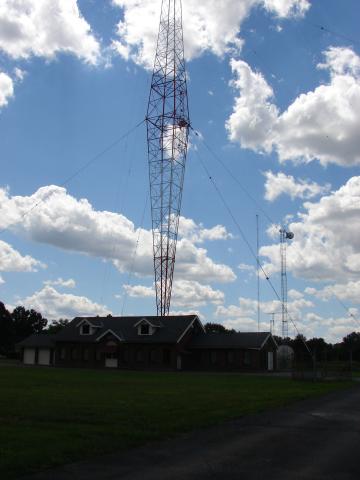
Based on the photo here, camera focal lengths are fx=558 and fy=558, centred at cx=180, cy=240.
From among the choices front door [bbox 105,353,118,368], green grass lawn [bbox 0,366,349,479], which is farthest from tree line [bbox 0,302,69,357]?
green grass lawn [bbox 0,366,349,479]

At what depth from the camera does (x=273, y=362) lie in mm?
63438

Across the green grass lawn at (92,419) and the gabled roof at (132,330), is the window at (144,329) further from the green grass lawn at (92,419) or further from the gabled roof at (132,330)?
the green grass lawn at (92,419)

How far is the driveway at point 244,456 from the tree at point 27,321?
343 ft

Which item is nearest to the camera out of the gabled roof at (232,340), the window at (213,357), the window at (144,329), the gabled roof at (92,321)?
the gabled roof at (232,340)

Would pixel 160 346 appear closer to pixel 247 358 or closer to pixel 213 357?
pixel 213 357

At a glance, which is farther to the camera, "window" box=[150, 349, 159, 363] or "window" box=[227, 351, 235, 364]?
"window" box=[150, 349, 159, 363]

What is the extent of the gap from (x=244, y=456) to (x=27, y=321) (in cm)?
11094

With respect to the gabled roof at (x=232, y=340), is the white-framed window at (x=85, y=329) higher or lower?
higher

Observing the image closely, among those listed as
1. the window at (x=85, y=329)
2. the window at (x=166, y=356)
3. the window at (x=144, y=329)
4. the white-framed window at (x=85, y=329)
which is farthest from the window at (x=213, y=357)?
the window at (x=85, y=329)

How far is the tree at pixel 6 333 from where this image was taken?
9450 centimetres

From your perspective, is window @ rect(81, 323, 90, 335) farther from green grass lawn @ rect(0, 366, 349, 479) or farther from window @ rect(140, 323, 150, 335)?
green grass lawn @ rect(0, 366, 349, 479)

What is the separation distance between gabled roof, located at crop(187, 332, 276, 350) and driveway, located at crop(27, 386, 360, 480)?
148 feet

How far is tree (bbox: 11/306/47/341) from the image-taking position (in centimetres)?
11394

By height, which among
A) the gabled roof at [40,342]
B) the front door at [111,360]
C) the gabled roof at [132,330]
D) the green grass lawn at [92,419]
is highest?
the gabled roof at [132,330]
